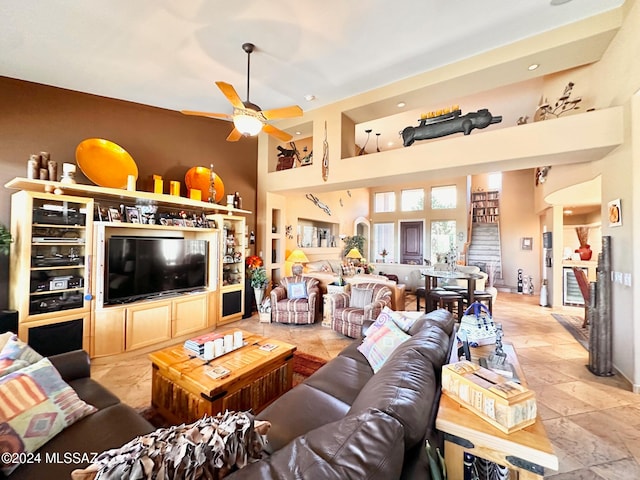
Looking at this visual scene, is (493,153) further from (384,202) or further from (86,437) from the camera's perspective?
(384,202)

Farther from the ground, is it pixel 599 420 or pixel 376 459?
pixel 376 459

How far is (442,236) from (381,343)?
25.9 ft

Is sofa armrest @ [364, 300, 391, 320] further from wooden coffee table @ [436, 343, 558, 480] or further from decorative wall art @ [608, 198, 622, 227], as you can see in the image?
decorative wall art @ [608, 198, 622, 227]

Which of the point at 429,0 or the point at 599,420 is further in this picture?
the point at 429,0

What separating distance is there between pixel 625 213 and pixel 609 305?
1.05 metres

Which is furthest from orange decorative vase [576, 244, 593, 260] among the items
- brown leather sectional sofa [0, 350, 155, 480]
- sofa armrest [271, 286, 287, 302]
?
brown leather sectional sofa [0, 350, 155, 480]

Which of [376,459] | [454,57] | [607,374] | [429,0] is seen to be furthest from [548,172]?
[376,459]

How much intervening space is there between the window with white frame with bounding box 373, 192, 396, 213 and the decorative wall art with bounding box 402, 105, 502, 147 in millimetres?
6448

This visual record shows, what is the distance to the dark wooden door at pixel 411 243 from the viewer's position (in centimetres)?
955

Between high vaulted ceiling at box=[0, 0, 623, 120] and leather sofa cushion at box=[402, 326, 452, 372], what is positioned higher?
high vaulted ceiling at box=[0, 0, 623, 120]

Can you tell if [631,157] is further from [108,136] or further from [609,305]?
[108,136]

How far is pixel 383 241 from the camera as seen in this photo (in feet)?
34.2

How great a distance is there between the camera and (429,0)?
2.57m

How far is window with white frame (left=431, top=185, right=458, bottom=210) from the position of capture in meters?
8.95
